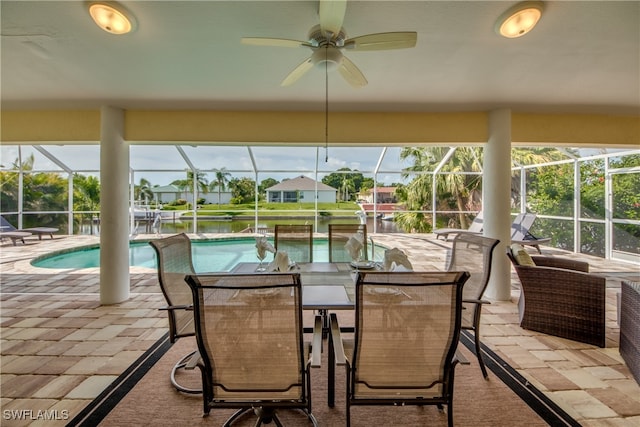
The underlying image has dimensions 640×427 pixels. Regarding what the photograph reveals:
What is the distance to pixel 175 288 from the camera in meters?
2.06

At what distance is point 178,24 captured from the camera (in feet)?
6.90

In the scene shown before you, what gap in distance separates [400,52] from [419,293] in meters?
2.12

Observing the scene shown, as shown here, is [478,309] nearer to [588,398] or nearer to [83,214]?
[588,398]

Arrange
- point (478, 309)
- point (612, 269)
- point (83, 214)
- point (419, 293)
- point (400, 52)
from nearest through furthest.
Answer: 1. point (419, 293)
2. point (478, 309)
3. point (400, 52)
4. point (612, 269)
5. point (83, 214)

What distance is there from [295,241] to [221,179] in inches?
232

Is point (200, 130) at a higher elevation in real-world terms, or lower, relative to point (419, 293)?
higher

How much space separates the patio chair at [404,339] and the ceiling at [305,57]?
184 centimetres

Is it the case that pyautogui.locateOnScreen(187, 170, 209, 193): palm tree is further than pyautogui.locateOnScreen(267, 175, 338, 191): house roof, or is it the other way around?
pyautogui.locateOnScreen(187, 170, 209, 193): palm tree

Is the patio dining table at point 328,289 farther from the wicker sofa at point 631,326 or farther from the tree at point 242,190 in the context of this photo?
the tree at point 242,190

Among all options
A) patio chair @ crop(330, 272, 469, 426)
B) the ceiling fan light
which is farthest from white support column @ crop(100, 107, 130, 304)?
patio chair @ crop(330, 272, 469, 426)

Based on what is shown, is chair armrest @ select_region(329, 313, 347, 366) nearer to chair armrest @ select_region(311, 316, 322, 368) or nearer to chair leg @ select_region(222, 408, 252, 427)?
chair armrest @ select_region(311, 316, 322, 368)

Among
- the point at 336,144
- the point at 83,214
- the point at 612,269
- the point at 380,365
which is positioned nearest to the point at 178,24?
the point at 336,144

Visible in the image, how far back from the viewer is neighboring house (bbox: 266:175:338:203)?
8.16m
